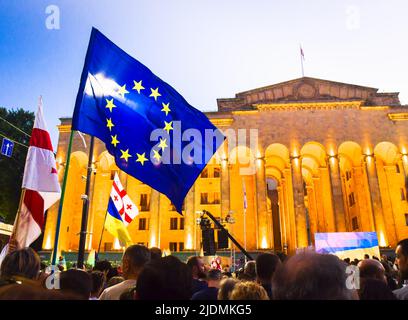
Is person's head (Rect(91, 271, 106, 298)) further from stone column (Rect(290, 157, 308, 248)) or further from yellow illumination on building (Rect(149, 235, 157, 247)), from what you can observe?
stone column (Rect(290, 157, 308, 248))

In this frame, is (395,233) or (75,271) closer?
(75,271)

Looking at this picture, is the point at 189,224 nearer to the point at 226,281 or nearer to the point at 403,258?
the point at 403,258

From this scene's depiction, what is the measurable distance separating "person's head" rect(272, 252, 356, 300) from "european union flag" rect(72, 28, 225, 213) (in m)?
5.25

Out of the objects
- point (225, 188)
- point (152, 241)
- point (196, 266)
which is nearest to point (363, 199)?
point (225, 188)

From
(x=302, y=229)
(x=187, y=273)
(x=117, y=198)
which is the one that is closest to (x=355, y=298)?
(x=187, y=273)

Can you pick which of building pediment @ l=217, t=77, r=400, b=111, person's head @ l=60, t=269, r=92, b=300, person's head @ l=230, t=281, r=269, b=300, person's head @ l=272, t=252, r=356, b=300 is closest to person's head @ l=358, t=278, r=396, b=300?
person's head @ l=230, t=281, r=269, b=300

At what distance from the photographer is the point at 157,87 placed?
8.18 meters

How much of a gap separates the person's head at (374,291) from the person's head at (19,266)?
3.65 m

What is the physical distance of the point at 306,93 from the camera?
144 feet

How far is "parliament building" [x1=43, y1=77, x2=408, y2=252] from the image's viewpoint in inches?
1547

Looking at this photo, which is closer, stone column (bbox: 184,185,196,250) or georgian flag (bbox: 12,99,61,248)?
georgian flag (bbox: 12,99,61,248)

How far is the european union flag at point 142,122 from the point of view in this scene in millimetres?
7418

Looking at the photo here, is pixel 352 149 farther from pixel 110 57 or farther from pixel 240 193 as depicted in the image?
pixel 110 57
